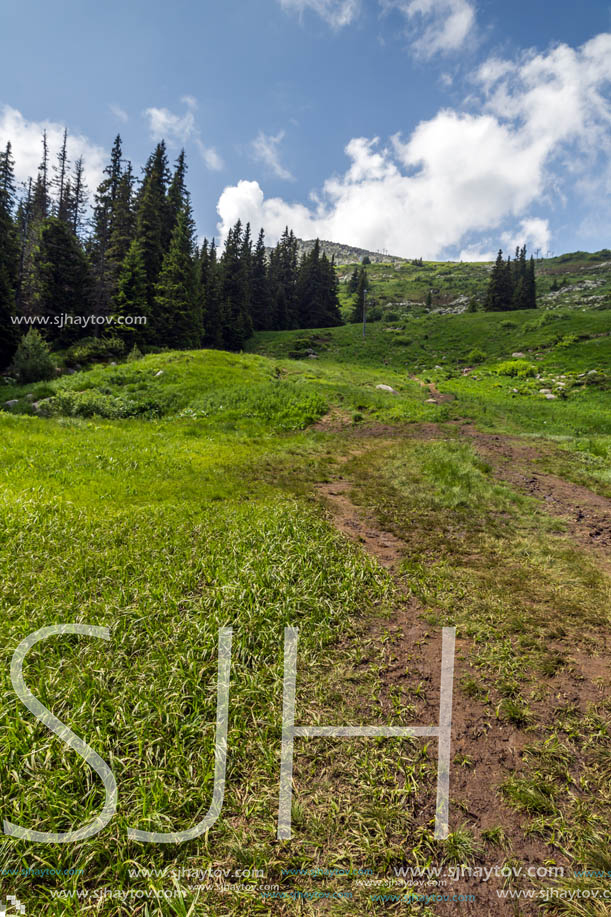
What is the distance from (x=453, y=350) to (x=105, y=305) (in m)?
40.9

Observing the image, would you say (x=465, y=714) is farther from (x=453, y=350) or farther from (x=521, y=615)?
(x=453, y=350)

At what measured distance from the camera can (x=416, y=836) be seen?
2564mm

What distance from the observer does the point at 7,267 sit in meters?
36.2

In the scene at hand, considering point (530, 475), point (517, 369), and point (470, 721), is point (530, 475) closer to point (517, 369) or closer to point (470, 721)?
point (470, 721)

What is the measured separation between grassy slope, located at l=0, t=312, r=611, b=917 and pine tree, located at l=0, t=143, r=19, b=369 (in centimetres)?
2903

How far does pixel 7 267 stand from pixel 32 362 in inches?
771

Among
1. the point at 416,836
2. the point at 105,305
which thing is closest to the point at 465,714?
the point at 416,836

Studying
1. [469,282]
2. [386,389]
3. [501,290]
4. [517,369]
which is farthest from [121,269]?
[469,282]

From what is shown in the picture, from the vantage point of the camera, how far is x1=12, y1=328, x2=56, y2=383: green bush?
2519 centimetres

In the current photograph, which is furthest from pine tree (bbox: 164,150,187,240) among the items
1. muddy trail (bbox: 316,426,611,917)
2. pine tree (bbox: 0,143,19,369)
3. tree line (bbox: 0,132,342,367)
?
muddy trail (bbox: 316,426,611,917)

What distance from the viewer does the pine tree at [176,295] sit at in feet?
125

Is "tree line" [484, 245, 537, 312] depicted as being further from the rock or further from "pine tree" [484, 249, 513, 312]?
the rock

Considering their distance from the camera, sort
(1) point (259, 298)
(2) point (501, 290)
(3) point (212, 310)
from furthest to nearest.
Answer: (2) point (501, 290) → (1) point (259, 298) → (3) point (212, 310)

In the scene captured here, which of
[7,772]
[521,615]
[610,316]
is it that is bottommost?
[7,772]
